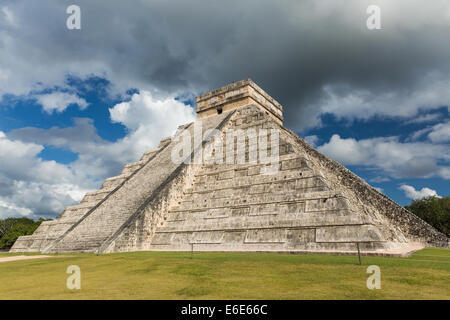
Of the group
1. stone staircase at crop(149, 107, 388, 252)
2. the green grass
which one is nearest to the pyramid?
stone staircase at crop(149, 107, 388, 252)

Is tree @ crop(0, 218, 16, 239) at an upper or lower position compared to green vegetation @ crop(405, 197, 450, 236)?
lower

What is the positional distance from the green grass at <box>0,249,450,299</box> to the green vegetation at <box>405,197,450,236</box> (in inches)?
878

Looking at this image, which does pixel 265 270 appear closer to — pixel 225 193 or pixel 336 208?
pixel 336 208

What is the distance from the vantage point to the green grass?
402 cm

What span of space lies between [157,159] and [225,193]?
7677mm

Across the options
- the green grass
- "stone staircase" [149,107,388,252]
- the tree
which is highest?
"stone staircase" [149,107,388,252]

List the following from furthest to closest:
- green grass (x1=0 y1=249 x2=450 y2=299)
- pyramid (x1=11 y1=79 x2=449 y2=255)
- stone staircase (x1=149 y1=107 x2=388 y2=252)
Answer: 1. pyramid (x1=11 y1=79 x2=449 y2=255)
2. stone staircase (x1=149 y1=107 x2=388 y2=252)
3. green grass (x1=0 y1=249 x2=450 y2=299)

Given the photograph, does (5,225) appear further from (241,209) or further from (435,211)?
(435,211)

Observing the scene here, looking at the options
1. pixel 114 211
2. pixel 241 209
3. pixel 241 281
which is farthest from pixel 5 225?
pixel 241 281

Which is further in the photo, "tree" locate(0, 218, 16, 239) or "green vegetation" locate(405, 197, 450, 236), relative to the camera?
"tree" locate(0, 218, 16, 239)

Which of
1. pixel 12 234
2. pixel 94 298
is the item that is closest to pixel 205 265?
pixel 94 298

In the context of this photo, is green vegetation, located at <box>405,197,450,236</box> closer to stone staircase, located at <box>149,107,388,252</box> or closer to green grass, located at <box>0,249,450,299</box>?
stone staircase, located at <box>149,107,388,252</box>

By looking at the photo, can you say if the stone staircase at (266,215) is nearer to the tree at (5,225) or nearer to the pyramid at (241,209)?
the pyramid at (241,209)

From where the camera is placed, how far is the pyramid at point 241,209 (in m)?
8.73
